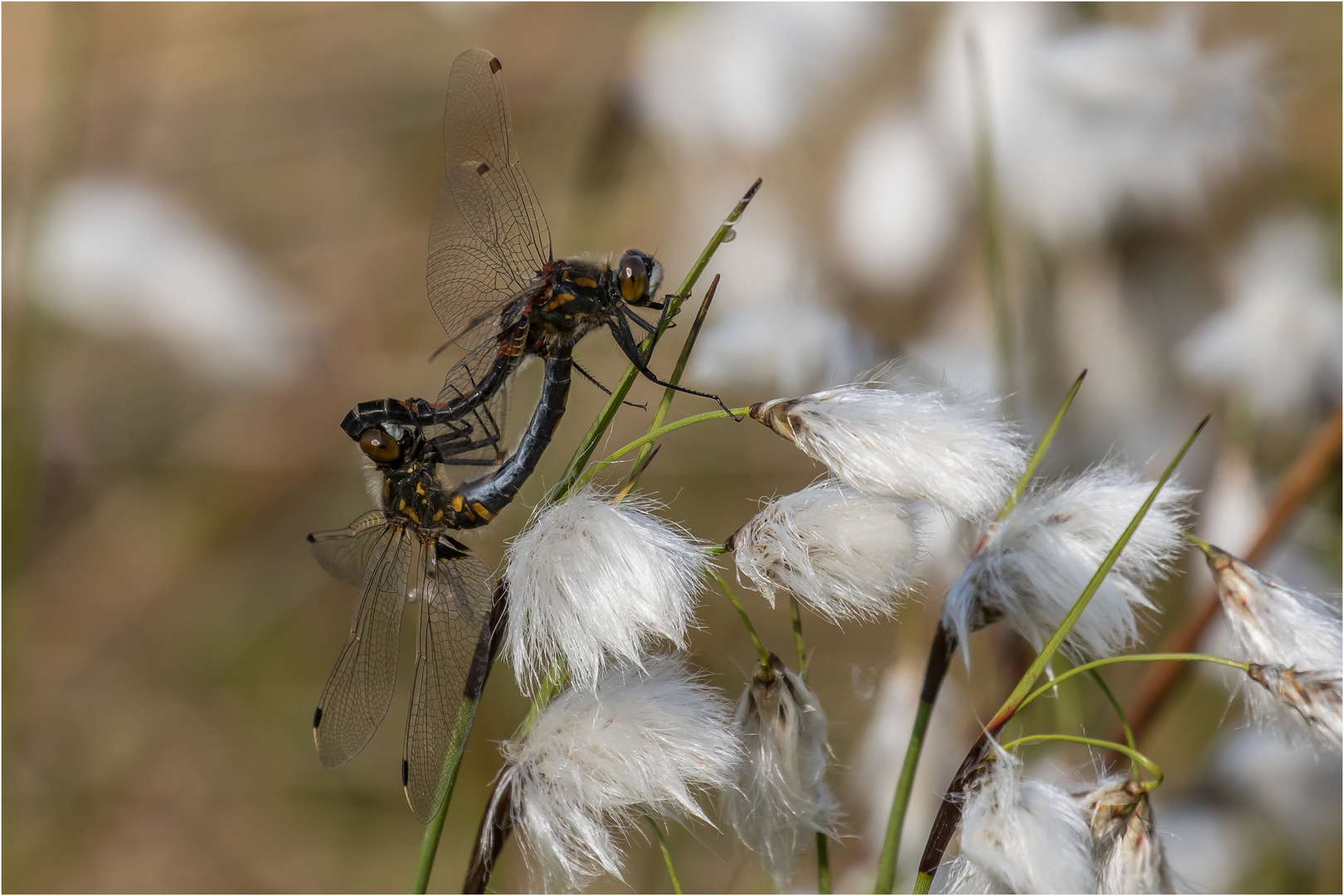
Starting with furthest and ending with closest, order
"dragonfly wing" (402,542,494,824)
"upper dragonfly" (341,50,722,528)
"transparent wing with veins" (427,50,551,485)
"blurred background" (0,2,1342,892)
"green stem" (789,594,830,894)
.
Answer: "blurred background" (0,2,1342,892) → "transparent wing with veins" (427,50,551,485) → "upper dragonfly" (341,50,722,528) → "dragonfly wing" (402,542,494,824) → "green stem" (789,594,830,894)

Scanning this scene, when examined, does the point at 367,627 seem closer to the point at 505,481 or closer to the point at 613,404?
the point at 505,481

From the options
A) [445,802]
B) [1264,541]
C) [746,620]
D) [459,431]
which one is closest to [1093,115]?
[1264,541]

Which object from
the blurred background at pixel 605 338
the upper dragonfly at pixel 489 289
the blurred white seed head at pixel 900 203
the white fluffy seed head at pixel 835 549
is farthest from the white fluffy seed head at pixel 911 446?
the blurred white seed head at pixel 900 203

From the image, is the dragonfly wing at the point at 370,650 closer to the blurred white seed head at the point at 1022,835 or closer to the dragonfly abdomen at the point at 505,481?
the dragonfly abdomen at the point at 505,481

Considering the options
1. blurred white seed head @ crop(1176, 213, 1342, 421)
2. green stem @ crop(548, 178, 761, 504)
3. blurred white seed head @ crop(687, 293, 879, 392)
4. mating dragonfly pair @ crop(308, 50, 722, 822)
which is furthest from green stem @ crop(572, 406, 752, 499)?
blurred white seed head @ crop(1176, 213, 1342, 421)

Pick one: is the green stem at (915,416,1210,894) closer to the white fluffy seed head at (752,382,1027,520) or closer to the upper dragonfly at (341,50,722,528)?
the white fluffy seed head at (752,382,1027,520)

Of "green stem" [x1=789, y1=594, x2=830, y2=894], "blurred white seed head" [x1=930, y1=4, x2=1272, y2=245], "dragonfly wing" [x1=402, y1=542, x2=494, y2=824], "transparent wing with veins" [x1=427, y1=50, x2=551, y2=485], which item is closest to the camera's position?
"green stem" [x1=789, y1=594, x2=830, y2=894]

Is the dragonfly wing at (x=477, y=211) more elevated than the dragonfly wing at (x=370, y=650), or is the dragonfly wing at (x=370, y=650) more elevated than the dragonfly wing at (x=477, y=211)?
the dragonfly wing at (x=477, y=211)
